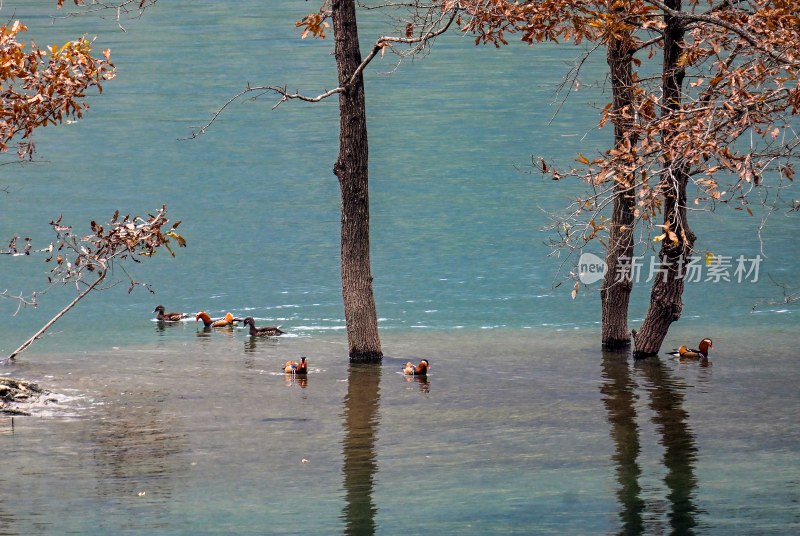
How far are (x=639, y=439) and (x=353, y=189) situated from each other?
6362 mm

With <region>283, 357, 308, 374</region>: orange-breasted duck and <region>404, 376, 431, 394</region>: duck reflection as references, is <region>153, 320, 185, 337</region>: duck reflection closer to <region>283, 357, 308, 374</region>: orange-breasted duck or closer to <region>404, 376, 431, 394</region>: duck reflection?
<region>283, 357, 308, 374</region>: orange-breasted duck

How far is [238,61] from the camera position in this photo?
66.3 metres

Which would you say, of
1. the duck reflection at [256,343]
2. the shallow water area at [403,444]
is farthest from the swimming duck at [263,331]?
the shallow water area at [403,444]

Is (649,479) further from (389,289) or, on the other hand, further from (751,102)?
(389,289)

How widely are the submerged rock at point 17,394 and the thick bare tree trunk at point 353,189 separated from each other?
5.05 meters

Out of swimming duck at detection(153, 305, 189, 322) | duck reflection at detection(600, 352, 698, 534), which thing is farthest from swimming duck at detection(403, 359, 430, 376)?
swimming duck at detection(153, 305, 189, 322)

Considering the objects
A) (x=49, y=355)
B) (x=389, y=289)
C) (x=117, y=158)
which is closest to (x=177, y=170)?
(x=117, y=158)

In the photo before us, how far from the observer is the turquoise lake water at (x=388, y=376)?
14.0m

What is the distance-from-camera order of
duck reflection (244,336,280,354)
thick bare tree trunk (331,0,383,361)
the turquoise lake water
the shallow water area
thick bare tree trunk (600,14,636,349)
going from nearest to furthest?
the shallow water area, the turquoise lake water, thick bare tree trunk (331,0,383,361), thick bare tree trunk (600,14,636,349), duck reflection (244,336,280,354)

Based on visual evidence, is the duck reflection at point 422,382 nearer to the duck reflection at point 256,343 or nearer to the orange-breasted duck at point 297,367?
the orange-breasted duck at point 297,367

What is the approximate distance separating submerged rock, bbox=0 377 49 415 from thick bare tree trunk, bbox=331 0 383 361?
16.6ft

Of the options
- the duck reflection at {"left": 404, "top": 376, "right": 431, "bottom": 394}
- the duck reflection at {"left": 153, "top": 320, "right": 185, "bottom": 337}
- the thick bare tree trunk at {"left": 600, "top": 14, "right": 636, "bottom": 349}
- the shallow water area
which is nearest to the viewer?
the shallow water area

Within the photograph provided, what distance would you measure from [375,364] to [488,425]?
3937 millimetres

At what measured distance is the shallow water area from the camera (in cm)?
1355
